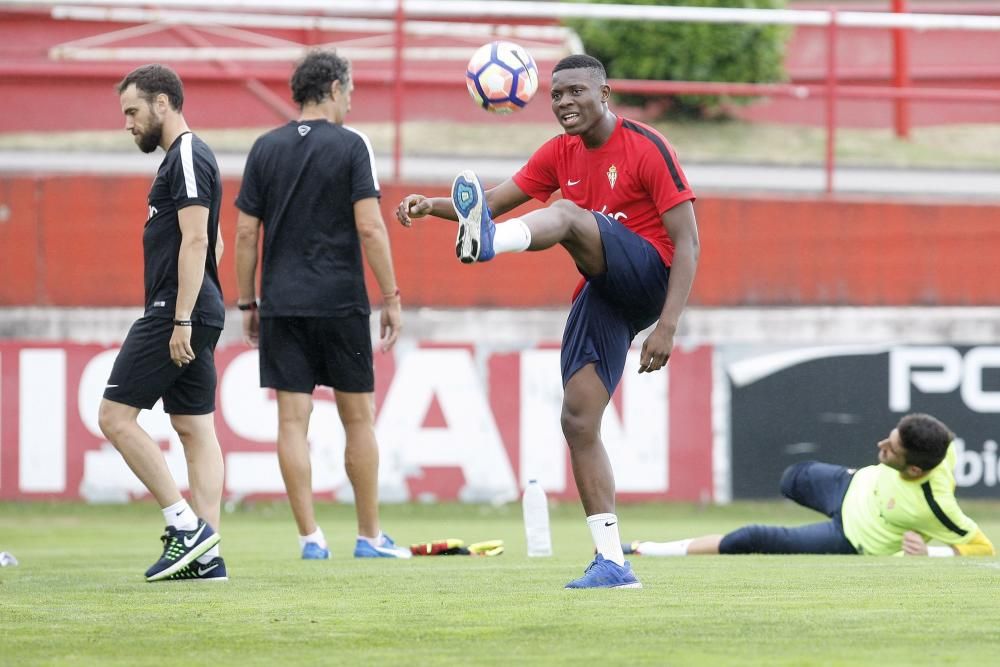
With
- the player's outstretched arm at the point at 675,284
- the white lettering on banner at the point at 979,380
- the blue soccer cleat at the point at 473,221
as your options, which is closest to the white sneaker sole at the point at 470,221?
the blue soccer cleat at the point at 473,221

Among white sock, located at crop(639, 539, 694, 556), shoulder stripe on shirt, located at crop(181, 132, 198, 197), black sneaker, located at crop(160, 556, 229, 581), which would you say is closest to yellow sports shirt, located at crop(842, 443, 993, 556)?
white sock, located at crop(639, 539, 694, 556)

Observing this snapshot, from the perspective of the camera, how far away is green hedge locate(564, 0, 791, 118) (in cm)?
1864

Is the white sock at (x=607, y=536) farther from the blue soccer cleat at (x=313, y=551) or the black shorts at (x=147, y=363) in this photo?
the blue soccer cleat at (x=313, y=551)

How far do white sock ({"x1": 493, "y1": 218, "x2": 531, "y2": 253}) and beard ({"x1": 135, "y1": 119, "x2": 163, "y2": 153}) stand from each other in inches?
79.5

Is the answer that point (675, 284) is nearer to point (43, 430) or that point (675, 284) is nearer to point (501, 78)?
point (501, 78)

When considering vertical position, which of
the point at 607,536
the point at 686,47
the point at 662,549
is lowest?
the point at 662,549

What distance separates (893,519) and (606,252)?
353 cm

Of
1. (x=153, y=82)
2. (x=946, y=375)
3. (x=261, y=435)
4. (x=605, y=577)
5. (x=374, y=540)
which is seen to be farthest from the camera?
(x=946, y=375)

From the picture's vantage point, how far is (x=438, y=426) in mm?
12766

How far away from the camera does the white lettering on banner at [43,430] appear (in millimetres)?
12414

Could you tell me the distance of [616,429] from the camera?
1284cm

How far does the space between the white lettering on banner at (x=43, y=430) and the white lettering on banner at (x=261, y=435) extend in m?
1.27

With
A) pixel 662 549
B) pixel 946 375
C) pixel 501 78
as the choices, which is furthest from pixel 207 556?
pixel 946 375

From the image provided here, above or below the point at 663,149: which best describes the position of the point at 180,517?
below
